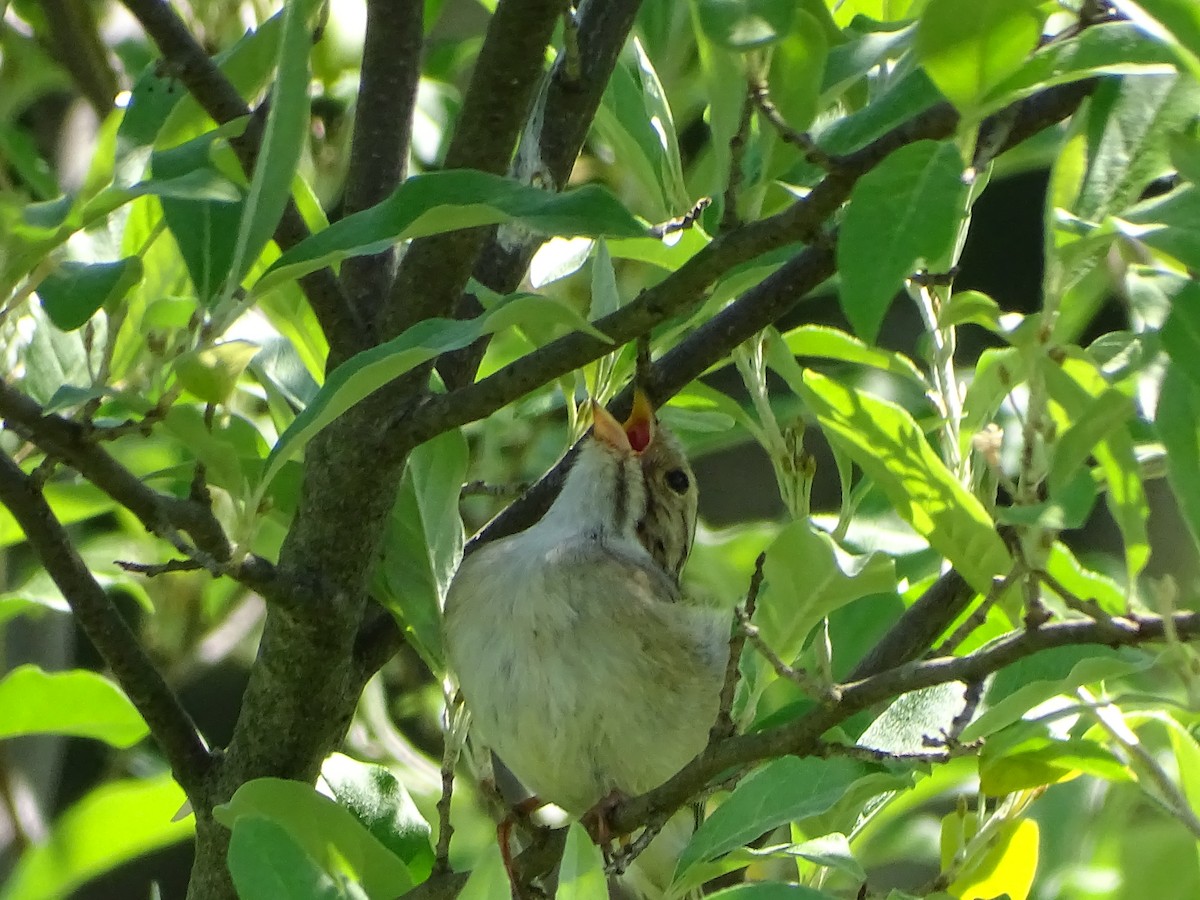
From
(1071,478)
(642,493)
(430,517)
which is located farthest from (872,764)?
(642,493)

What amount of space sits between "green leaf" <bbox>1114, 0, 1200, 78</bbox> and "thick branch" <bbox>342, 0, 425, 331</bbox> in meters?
1.15

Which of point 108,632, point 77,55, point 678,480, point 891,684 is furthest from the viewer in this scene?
point 77,55

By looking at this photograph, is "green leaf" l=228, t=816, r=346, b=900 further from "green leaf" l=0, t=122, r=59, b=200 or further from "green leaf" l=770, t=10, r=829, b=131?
"green leaf" l=0, t=122, r=59, b=200

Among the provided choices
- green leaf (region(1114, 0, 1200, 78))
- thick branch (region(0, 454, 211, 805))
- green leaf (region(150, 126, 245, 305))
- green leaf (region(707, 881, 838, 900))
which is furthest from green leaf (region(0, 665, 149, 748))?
green leaf (region(1114, 0, 1200, 78))

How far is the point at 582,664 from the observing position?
2.17 meters

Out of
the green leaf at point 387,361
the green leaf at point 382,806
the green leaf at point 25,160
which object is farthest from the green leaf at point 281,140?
the green leaf at point 25,160

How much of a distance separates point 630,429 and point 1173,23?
162cm

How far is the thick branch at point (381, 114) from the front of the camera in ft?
6.20

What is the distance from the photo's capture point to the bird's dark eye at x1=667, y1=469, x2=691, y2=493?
2709 millimetres

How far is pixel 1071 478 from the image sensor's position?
119cm

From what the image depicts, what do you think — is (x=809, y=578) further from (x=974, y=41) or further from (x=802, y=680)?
(x=974, y=41)

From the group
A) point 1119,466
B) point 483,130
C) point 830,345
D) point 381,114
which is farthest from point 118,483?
point 1119,466

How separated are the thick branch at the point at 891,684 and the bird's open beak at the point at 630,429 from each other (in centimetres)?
79

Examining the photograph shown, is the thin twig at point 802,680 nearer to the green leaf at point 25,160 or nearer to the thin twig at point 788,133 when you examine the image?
the thin twig at point 788,133
